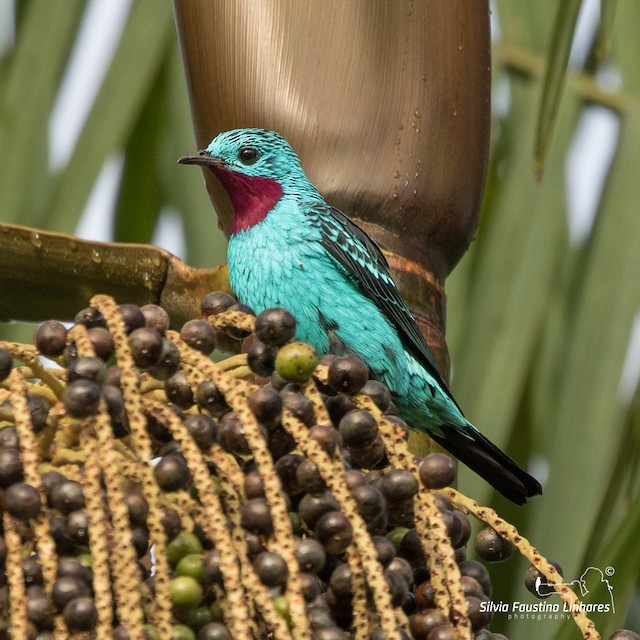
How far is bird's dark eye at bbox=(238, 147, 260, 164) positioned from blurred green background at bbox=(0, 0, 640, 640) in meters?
0.13

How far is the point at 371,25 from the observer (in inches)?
94.7

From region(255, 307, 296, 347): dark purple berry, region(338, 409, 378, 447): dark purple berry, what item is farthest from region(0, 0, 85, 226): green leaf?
region(338, 409, 378, 447): dark purple berry

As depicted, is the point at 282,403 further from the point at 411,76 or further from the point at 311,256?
the point at 311,256

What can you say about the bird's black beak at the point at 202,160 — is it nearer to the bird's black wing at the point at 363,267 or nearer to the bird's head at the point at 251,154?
the bird's head at the point at 251,154

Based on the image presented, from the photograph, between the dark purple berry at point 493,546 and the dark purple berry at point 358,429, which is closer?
the dark purple berry at point 358,429

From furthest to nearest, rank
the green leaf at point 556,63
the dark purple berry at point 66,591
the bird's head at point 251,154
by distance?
1. the bird's head at point 251,154
2. the green leaf at point 556,63
3. the dark purple berry at point 66,591

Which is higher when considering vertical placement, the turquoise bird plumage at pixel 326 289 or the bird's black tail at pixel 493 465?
the turquoise bird plumage at pixel 326 289

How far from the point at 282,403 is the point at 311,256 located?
1666mm

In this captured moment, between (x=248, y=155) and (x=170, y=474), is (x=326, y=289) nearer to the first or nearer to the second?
(x=248, y=155)

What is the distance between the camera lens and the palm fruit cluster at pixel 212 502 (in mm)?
1229

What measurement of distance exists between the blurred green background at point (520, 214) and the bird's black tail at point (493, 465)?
1.4 inches

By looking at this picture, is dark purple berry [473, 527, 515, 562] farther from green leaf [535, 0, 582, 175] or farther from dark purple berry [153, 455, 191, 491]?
green leaf [535, 0, 582, 175]

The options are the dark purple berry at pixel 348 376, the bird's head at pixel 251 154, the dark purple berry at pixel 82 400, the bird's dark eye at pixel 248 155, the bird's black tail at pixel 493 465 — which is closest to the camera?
the dark purple berry at pixel 82 400

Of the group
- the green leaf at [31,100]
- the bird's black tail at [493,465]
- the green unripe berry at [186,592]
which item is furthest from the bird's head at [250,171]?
the green unripe berry at [186,592]
